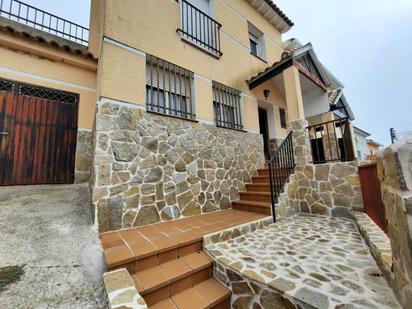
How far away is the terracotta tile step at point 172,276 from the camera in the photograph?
75.1 inches

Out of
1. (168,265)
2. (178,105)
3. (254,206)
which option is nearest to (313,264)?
(168,265)

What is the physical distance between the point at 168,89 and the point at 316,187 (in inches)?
175

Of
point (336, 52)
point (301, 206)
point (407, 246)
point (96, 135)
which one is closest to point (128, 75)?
point (96, 135)

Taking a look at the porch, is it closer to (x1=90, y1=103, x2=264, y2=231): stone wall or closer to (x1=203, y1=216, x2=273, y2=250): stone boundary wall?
(x1=90, y1=103, x2=264, y2=231): stone wall

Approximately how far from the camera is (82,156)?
4.95m

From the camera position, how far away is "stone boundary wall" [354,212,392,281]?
173 centimetres

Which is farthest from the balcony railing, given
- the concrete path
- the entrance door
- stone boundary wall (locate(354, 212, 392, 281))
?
stone boundary wall (locate(354, 212, 392, 281))

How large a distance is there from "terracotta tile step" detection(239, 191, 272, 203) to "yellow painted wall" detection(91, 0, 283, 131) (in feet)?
7.50

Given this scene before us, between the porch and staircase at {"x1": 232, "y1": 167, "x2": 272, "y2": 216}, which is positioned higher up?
the porch

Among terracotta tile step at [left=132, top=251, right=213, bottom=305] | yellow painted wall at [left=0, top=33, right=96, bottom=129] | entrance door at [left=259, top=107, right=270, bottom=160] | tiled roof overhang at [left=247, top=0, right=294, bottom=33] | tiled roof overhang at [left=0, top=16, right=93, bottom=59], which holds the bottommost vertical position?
terracotta tile step at [left=132, top=251, right=213, bottom=305]

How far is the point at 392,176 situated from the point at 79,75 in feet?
22.4

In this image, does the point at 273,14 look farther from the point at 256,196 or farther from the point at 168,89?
the point at 256,196

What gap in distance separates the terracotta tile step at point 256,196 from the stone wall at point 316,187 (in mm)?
293

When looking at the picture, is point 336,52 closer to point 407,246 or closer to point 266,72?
point 266,72
